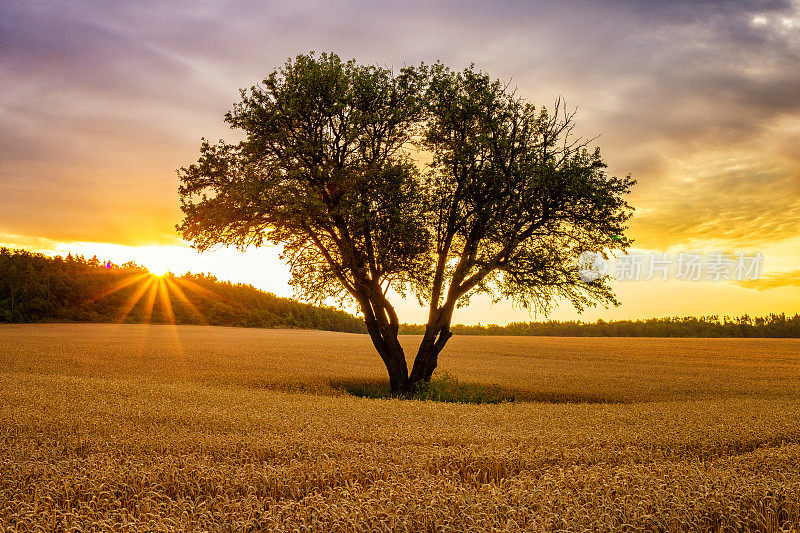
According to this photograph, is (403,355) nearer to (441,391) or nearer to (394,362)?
(394,362)

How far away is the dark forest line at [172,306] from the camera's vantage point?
2669 inches

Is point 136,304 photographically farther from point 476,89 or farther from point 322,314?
point 476,89

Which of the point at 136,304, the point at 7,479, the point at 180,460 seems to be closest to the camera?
the point at 7,479

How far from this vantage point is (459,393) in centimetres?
1972

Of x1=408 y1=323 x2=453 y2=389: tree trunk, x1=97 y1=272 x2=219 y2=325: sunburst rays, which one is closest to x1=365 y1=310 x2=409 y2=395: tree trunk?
x1=408 y1=323 x2=453 y2=389: tree trunk

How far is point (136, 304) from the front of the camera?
3187 inches

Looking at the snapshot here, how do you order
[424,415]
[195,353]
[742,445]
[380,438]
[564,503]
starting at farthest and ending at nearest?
[195,353] → [424,415] → [742,445] → [380,438] → [564,503]

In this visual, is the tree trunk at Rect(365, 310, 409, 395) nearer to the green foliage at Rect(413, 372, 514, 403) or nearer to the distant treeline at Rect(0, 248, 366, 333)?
the green foliage at Rect(413, 372, 514, 403)

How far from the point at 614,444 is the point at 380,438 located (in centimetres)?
364

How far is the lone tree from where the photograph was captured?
1828 centimetres

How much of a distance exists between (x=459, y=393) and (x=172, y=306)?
Answer: 77.0 meters

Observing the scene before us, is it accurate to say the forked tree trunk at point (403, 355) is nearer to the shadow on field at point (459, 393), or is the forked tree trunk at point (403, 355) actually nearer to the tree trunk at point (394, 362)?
the tree trunk at point (394, 362)

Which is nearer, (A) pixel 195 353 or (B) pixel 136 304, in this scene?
(A) pixel 195 353

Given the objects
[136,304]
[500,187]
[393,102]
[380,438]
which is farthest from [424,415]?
[136,304]
